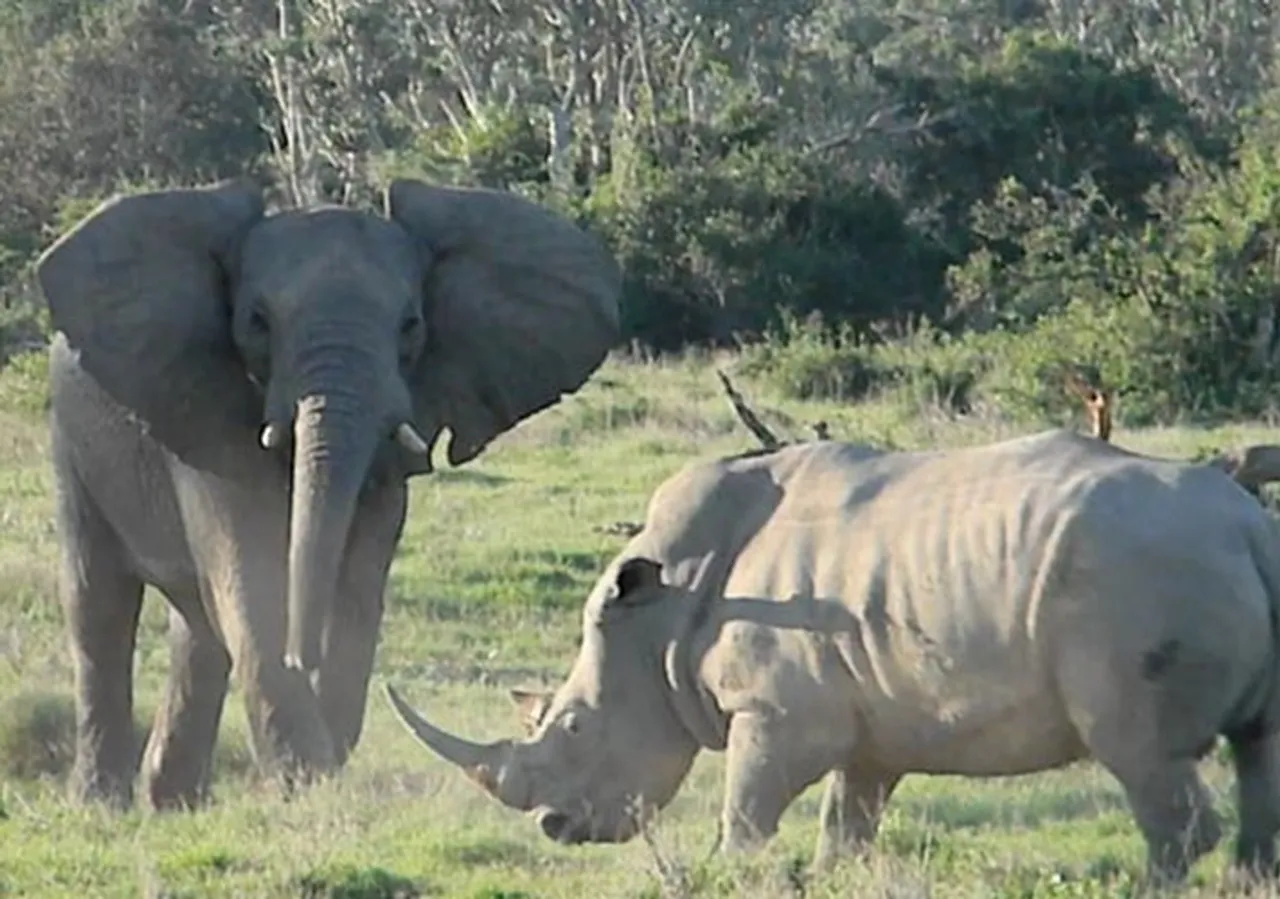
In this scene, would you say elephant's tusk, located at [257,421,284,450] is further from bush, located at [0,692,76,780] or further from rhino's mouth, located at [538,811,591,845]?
bush, located at [0,692,76,780]

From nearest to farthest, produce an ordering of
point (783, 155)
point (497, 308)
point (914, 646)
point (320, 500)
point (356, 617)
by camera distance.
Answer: point (914, 646) → point (320, 500) → point (356, 617) → point (497, 308) → point (783, 155)

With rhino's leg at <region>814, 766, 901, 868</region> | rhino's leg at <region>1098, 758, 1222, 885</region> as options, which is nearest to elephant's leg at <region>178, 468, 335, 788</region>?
rhino's leg at <region>814, 766, 901, 868</region>

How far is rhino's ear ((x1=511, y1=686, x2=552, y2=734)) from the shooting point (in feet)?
28.6

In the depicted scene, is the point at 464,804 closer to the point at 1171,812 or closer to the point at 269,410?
the point at 269,410

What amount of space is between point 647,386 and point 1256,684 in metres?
18.4

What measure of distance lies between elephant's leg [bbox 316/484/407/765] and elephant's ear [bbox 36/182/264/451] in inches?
21.4

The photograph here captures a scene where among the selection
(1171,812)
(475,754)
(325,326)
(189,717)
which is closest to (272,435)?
(325,326)

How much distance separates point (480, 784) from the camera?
8.62 meters

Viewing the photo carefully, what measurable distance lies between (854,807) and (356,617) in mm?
2669

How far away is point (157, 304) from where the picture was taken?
A: 35.5ft

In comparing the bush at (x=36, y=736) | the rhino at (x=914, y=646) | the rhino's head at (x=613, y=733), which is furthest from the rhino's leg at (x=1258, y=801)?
the bush at (x=36, y=736)

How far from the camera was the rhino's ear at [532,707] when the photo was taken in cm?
871

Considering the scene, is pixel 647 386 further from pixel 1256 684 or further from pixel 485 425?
pixel 1256 684

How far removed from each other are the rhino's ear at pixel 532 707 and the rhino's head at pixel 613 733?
162 mm
